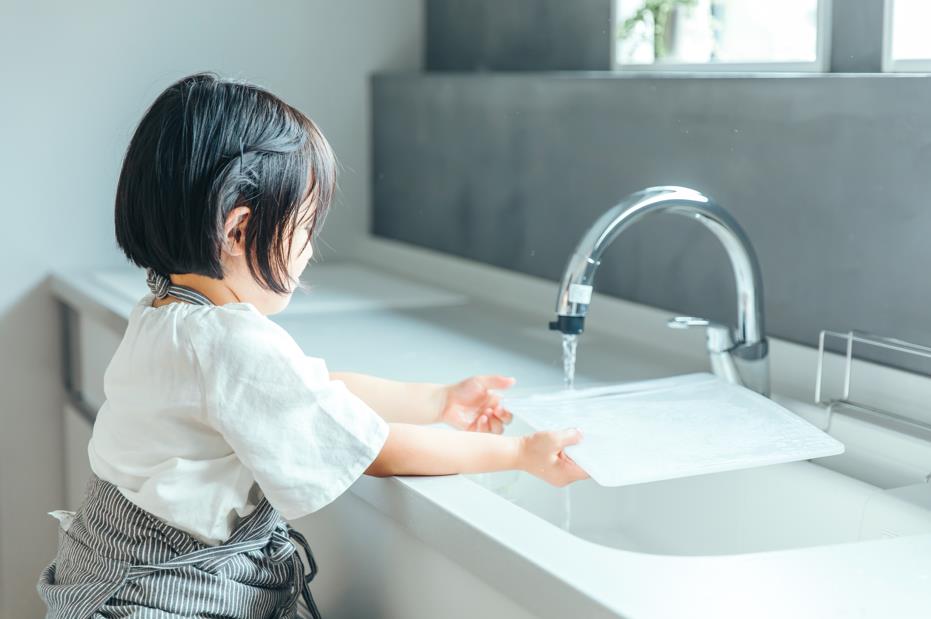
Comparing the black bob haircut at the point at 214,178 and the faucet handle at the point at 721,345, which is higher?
the black bob haircut at the point at 214,178

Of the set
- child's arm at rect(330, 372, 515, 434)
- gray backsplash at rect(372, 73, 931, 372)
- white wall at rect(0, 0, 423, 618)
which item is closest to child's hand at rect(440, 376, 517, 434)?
child's arm at rect(330, 372, 515, 434)

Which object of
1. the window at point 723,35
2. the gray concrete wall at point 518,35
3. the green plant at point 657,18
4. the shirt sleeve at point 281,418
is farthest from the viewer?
the gray concrete wall at point 518,35

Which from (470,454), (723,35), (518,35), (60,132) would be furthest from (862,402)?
(60,132)

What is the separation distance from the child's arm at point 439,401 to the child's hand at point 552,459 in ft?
0.53

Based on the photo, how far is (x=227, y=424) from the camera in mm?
931

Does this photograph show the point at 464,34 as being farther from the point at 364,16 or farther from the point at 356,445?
the point at 356,445

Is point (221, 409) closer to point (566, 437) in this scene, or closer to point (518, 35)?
point (566, 437)

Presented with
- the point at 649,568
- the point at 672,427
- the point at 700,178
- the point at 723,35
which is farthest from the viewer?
the point at 723,35

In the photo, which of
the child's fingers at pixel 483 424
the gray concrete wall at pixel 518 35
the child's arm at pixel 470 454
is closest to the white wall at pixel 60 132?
the gray concrete wall at pixel 518 35

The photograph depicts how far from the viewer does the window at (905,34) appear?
1.27 meters

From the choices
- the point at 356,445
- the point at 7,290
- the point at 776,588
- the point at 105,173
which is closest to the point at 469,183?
the point at 105,173

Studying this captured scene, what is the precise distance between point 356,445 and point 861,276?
633mm

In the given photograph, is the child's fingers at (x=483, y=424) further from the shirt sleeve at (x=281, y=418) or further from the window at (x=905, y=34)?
the window at (x=905, y=34)

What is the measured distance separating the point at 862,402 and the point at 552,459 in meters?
0.43
